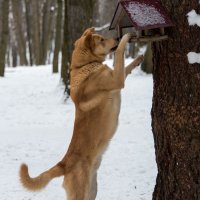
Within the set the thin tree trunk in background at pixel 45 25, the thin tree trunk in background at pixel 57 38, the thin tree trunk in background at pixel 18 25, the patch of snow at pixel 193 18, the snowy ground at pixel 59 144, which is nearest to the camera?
the patch of snow at pixel 193 18

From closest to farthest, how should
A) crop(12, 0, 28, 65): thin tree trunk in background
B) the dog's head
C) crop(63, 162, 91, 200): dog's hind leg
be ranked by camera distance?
crop(63, 162, 91, 200): dog's hind leg
the dog's head
crop(12, 0, 28, 65): thin tree trunk in background

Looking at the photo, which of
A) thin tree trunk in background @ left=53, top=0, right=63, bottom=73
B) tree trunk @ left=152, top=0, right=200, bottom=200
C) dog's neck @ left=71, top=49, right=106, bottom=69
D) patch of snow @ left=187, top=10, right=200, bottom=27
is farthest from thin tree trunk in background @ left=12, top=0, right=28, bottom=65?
patch of snow @ left=187, top=10, right=200, bottom=27

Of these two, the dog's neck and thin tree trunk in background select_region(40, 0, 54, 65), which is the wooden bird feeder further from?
thin tree trunk in background select_region(40, 0, 54, 65)

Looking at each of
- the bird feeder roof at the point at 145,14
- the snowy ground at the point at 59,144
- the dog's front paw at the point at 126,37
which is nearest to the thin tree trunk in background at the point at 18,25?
the snowy ground at the point at 59,144

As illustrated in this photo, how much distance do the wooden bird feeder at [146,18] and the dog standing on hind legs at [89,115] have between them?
27cm

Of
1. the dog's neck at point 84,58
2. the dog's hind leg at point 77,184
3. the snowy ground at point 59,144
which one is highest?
the dog's neck at point 84,58

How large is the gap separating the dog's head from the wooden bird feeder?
2.06 ft

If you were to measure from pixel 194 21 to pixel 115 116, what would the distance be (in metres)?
1.30

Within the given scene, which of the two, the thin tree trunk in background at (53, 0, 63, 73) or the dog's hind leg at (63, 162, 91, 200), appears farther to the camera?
the thin tree trunk in background at (53, 0, 63, 73)

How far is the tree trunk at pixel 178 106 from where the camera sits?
3627 millimetres

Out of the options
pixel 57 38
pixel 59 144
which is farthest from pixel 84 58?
pixel 57 38

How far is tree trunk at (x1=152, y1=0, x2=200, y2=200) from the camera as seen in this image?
363 cm

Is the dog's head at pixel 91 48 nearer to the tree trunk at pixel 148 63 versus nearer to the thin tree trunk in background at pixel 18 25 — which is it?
the tree trunk at pixel 148 63

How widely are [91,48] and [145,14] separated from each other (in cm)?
102
